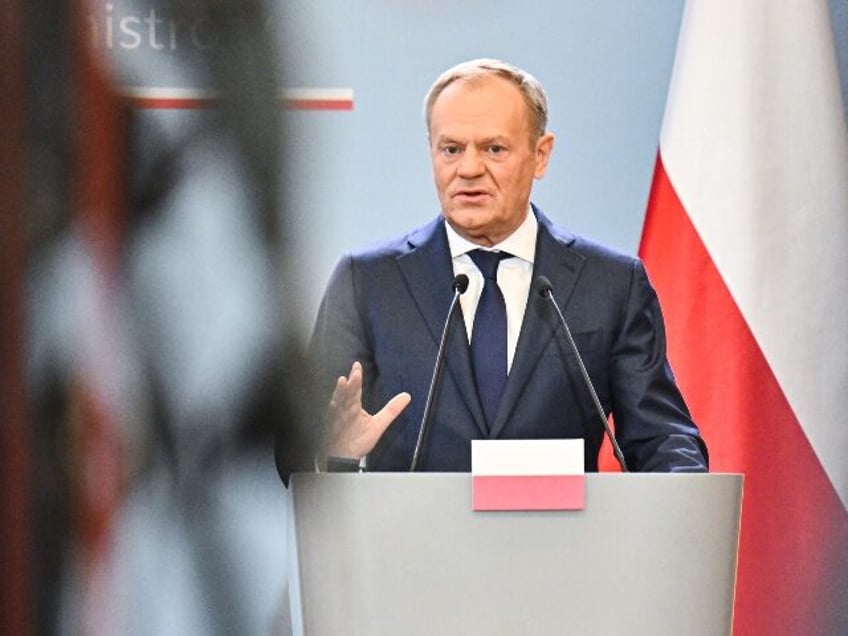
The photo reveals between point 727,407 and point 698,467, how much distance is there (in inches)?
27.7

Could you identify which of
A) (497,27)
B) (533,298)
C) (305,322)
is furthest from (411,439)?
(305,322)

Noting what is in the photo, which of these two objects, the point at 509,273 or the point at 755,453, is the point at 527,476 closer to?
the point at 509,273

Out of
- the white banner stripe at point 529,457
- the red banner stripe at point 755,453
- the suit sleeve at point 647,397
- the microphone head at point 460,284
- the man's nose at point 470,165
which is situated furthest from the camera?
the red banner stripe at point 755,453

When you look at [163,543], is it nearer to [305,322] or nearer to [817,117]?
[305,322]

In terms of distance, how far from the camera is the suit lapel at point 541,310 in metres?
3.06

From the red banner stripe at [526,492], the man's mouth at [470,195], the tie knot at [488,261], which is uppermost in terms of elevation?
the man's mouth at [470,195]

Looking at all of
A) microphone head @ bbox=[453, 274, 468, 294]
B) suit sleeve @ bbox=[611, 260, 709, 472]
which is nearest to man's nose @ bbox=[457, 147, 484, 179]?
suit sleeve @ bbox=[611, 260, 709, 472]

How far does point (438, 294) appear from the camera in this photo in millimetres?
3191

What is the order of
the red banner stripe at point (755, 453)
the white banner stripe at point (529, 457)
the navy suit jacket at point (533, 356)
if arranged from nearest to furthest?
the white banner stripe at point (529, 457)
the navy suit jacket at point (533, 356)
the red banner stripe at point (755, 453)

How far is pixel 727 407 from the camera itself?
345cm

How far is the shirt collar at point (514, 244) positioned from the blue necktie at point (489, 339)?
31mm

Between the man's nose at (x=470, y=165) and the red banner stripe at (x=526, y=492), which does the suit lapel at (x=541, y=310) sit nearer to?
the man's nose at (x=470, y=165)

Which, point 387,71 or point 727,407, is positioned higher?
point 387,71

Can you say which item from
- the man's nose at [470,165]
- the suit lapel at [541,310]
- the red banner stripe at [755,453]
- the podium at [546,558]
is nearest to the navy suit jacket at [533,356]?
the suit lapel at [541,310]
